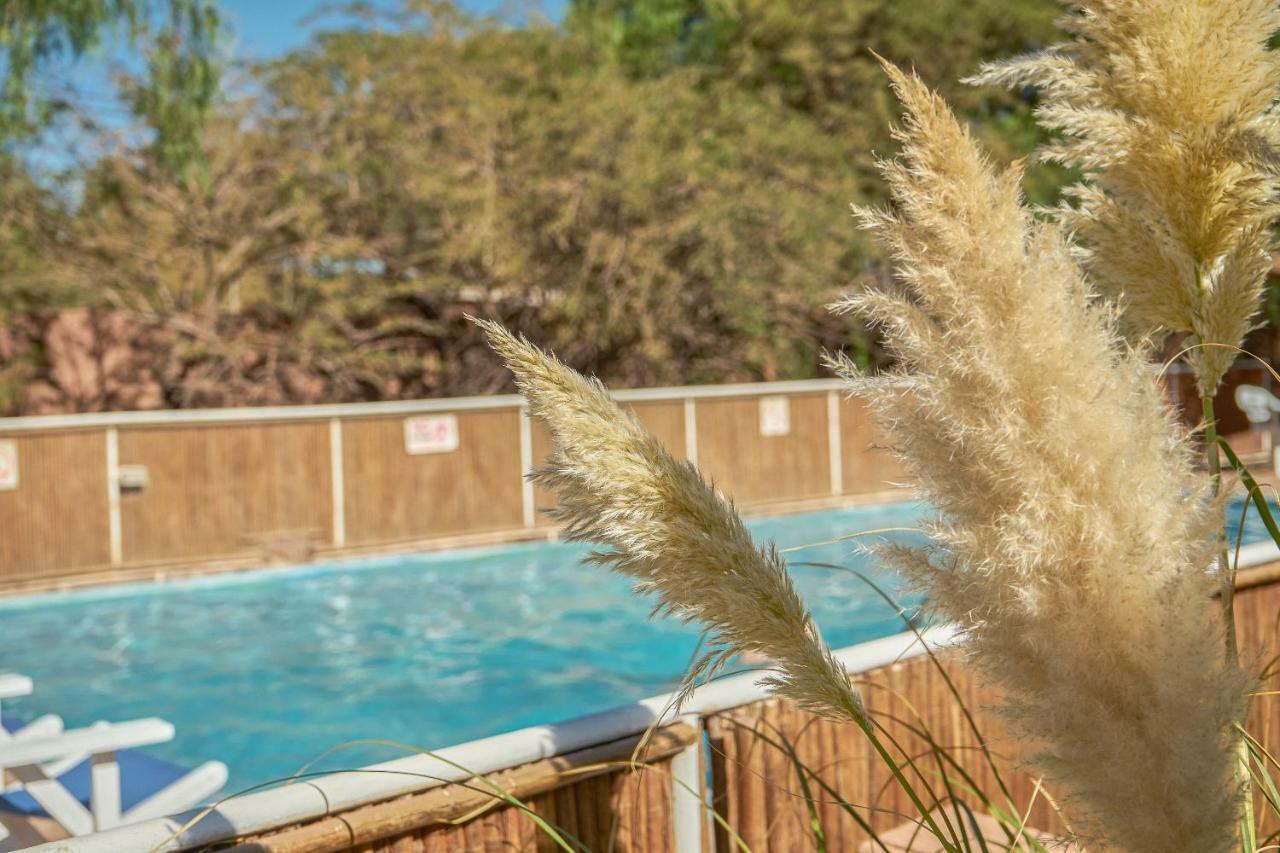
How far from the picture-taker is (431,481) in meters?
11.5

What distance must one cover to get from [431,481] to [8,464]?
3.65 metres

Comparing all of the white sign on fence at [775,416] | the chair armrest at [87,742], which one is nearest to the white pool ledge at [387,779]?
the chair armrest at [87,742]

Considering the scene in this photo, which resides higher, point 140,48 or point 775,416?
point 140,48

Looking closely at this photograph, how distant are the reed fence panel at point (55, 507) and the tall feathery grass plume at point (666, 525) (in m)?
9.86

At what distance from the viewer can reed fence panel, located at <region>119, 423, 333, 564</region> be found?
399 inches

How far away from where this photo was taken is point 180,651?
8.26 m

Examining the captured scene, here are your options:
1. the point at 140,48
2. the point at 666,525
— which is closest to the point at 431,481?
the point at 140,48

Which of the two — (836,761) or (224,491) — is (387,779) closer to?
(836,761)

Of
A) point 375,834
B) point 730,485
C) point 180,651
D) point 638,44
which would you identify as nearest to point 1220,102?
point 375,834

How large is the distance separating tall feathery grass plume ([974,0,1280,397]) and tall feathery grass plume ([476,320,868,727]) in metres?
0.53

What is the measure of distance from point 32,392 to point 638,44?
1196 centimetres

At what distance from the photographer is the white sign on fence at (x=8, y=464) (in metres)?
9.48

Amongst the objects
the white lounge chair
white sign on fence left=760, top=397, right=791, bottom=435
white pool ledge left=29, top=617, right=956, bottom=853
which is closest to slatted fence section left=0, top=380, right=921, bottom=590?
white sign on fence left=760, top=397, right=791, bottom=435

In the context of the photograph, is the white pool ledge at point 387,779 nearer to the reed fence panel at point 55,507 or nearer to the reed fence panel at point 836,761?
the reed fence panel at point 836,761
